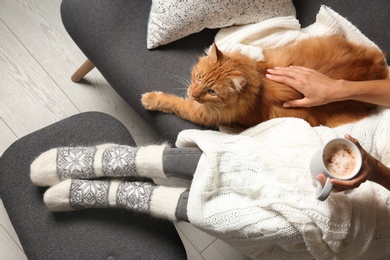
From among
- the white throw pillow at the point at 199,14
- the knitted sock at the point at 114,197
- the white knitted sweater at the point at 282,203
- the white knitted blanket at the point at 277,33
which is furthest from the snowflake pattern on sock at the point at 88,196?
the white knitted blanket at the point at 277,33

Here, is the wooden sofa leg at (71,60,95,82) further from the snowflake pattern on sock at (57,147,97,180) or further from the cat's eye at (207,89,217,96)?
the cat's eye at (207,89,217,96)

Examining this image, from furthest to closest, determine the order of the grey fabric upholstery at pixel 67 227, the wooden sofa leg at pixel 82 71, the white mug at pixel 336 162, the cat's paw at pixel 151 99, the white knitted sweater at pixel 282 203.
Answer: the wooden sofa leg at pixel 82 71 < the cat's paw at pixel 151 99 < the grey fabric upholstery at pixel 67 227 < the white knitted sweater at pixel 282 203 < the white mug at pixel 336 162

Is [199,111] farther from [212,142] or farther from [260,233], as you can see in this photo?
[260,233]

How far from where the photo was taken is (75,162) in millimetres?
1331

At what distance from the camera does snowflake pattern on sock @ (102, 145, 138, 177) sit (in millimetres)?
1310

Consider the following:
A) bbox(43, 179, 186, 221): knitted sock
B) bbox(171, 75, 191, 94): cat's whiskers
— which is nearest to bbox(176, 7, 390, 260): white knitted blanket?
bbox(43, 179, 186, 221): knitted sock

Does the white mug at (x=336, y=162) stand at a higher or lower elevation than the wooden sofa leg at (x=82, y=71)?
lower

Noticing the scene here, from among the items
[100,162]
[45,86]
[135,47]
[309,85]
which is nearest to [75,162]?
[100,162]

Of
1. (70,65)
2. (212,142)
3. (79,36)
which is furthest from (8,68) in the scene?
(212,142)

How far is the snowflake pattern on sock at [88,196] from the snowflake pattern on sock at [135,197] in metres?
0.05

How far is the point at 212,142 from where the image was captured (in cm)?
122

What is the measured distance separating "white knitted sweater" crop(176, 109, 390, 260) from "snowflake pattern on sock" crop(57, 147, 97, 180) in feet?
1.25

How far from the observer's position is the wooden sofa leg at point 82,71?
1.66m

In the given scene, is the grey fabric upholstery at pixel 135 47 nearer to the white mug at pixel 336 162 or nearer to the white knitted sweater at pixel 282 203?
the white knitted sweater at pixel 282 203
